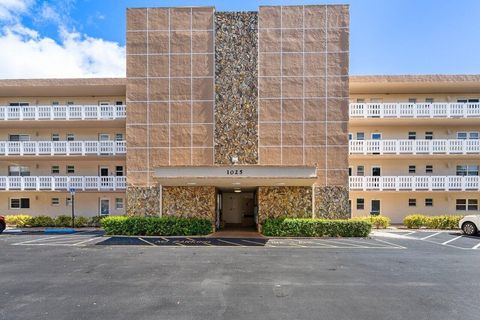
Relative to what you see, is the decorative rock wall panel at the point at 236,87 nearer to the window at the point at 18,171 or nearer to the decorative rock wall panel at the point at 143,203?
the decorative rock wall panel at the point at 143,203

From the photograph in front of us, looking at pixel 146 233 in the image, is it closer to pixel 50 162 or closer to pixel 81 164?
pixel 81 164

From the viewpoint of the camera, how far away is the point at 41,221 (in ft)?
73.8

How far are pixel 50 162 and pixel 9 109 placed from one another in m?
5.02

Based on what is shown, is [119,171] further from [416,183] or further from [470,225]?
[470,225]

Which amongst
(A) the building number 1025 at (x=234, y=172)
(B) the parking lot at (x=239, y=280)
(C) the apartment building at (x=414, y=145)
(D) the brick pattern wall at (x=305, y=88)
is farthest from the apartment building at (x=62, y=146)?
(C) the apartment building at (x=414, y=145)

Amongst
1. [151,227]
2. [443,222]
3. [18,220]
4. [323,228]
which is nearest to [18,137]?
[18,220]

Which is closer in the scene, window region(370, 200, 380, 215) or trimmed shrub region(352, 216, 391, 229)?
trimmed shrub region(352, 216, 391, 229)

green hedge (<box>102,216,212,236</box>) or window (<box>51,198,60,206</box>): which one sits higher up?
window (<box>51,198,60,206</box>)

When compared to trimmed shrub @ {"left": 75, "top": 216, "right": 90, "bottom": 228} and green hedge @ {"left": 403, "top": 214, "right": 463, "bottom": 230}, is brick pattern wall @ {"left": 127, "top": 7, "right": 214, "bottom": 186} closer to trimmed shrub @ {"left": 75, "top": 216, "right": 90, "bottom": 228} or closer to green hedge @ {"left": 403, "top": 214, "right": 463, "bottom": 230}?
trimmed shrub @ {"left": 75, "top": 216, "right": 90, "bottom": 228}

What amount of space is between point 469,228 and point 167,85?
22.4 meters

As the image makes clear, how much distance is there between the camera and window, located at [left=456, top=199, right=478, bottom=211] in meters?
23.4

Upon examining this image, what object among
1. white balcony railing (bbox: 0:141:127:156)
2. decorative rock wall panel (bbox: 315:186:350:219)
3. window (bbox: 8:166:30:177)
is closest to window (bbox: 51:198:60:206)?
window (bbox: 8:166:30:177)

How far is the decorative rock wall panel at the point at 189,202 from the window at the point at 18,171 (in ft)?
45.9

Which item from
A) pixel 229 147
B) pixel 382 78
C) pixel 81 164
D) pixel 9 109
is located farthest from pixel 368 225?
pixel 9 109
